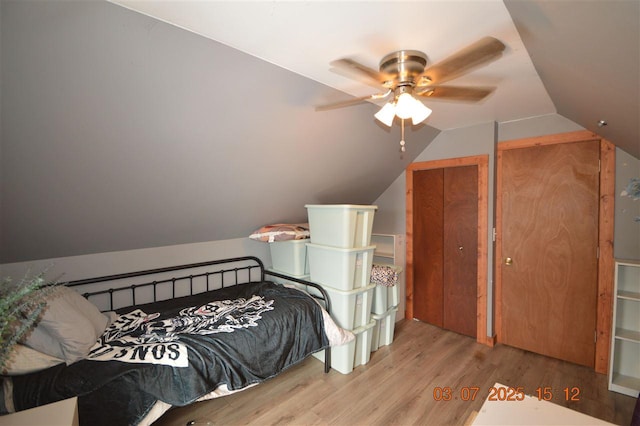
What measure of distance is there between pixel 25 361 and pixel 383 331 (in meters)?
2.74

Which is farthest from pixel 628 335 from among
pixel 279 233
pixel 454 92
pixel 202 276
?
pixel 202 276

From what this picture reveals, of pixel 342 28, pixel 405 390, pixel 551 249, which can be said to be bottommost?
pixel 405 390

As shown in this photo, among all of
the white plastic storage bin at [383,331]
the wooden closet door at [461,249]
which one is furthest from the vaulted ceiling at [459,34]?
the white plastic storage bin at [383,331]

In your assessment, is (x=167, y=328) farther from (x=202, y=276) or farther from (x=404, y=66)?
(x=404, y=66)

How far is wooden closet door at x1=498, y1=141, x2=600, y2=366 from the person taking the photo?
2.52m

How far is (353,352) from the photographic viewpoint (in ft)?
8.21

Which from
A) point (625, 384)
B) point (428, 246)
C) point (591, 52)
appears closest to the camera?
point (591, 52)

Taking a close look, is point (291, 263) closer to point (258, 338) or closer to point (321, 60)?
point (258, 338)

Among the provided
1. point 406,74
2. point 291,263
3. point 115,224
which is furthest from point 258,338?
point 406,74

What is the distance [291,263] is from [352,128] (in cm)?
148

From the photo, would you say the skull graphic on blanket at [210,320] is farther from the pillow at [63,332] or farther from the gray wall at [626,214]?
the gray wall at [626,214]

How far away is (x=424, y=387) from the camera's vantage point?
7.47ft

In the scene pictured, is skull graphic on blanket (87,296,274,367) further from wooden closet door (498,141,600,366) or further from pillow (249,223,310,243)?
wooden closet door (498,141,600,366)

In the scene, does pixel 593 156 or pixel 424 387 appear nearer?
pixel 424 387
